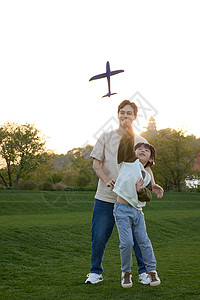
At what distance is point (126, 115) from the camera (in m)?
4.13

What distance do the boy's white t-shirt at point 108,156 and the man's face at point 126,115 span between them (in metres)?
0.22

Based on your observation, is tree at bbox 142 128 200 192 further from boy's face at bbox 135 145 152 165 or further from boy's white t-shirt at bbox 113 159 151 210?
boy's white t-shirt at bbox 113 159 151 210

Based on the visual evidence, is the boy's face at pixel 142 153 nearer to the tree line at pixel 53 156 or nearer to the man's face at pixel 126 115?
the man's face at pixel 126 115

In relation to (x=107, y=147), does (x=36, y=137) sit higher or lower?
higher

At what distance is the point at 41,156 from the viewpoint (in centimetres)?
3750

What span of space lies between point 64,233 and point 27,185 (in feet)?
69.9

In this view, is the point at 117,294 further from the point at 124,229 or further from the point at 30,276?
the point at 30,276

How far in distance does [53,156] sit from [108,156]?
3591 cm

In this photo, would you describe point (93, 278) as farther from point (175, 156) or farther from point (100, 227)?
point (175, 156)

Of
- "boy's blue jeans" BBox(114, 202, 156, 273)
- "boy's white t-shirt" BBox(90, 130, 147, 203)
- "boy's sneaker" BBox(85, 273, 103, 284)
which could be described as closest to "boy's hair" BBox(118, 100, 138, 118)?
"boy's white t-shirt" BBox(90, 130, 147, 203)

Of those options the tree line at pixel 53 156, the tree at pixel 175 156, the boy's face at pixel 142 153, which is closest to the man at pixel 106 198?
the boy's face at pixel 142 153

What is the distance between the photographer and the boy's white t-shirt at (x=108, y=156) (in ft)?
13.7

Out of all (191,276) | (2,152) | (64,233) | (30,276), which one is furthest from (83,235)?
(2,152)

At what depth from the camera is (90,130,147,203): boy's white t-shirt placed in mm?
4164
